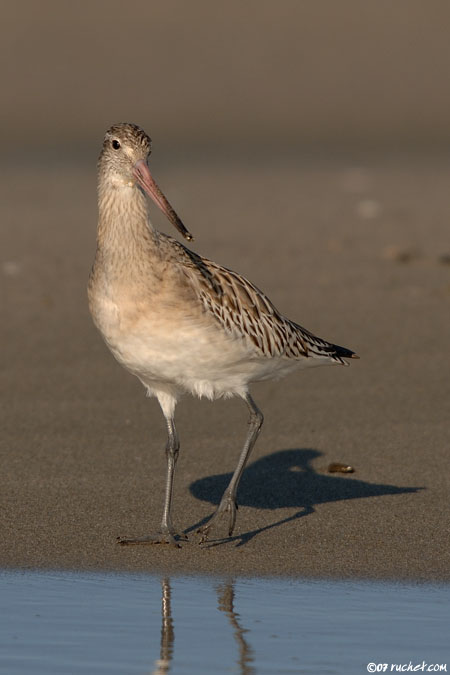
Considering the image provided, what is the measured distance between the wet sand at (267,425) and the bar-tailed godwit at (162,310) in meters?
0.39

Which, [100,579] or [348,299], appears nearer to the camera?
[100,579]

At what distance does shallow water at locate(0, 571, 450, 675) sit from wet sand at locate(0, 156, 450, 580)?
0.23 metres

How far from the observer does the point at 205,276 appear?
706 cm

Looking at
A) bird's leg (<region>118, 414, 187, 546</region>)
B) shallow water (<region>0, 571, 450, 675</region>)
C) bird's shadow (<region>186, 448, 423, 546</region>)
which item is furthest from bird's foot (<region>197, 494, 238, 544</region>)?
shallow water (<region>0, 571, 450, 675</region>)

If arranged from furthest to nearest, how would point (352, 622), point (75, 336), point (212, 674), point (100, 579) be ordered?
point (75, 336) → point (100, 579) → point (352, 622) → point (212, 674)

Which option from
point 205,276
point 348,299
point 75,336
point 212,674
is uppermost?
point 348,299

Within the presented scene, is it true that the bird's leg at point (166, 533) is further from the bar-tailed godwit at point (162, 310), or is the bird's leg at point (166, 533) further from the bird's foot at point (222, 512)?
the bird's foot at point (222, 512)

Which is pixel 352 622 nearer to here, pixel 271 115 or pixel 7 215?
pixel 7 215

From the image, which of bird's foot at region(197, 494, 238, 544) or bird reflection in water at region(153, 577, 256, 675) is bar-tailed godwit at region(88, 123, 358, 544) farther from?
bird reflection in water at region(153, 577, 256, 675)

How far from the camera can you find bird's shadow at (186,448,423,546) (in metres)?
Answer: 7.34

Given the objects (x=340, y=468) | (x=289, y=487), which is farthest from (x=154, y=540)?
(x=340, y=468)

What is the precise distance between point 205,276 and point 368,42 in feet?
84.9

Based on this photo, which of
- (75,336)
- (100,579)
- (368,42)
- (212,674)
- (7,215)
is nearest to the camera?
(212,674)

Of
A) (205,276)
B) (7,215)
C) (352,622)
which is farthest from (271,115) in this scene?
(352,622)
